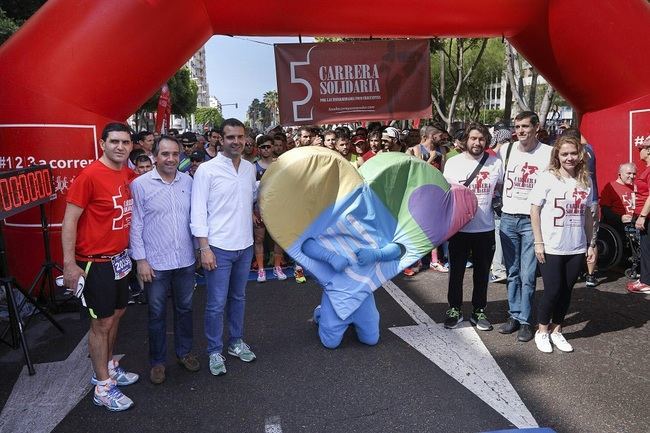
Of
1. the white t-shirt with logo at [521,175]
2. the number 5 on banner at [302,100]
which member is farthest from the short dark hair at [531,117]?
the number 5 on banner at [302,100]

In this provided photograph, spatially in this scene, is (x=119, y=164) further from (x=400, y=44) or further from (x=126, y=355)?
(x=400, y=44)

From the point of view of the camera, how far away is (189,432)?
3.09m

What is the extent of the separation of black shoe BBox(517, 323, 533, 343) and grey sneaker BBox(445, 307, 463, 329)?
550mm

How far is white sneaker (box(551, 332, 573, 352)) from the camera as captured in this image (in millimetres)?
4062

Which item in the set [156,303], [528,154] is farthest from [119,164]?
[528,154]

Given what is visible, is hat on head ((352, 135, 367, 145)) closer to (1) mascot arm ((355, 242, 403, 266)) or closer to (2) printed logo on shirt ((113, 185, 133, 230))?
(1) mascot arm ((355, 242, 403, 266))

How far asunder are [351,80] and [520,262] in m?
3.74

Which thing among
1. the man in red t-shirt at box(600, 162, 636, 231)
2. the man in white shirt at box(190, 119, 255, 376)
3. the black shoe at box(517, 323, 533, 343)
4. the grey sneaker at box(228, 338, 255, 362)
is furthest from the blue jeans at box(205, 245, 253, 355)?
the man in red t-shirt at box(600, 162, 636, 231)

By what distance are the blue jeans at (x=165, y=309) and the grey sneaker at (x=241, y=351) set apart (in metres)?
0.37

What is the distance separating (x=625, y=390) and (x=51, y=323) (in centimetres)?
505

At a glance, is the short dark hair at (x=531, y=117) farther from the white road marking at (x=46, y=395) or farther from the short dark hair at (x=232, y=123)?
the white road marking at (x=46, y=395)

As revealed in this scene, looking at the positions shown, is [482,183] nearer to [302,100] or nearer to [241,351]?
[241,351]

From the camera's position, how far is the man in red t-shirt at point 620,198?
570 centimetres

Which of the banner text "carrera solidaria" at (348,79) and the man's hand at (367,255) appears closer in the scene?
the man's hand at (367,255)
